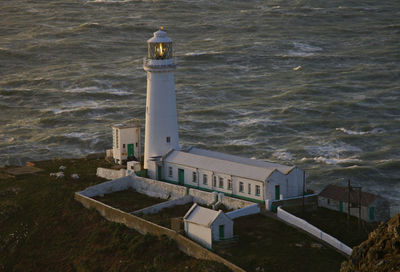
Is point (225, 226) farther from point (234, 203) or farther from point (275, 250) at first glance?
point (234, 203)

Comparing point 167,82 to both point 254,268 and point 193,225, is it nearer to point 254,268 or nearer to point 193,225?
point 193,225

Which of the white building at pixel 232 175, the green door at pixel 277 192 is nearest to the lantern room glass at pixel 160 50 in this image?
Answer: the white building at pixel 232 175

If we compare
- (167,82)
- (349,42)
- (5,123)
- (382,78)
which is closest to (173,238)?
(167,82)

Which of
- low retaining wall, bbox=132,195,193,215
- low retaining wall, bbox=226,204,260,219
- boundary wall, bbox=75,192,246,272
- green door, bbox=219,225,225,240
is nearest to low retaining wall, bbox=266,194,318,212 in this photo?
low retaining wall, bbox=226,204,260,219

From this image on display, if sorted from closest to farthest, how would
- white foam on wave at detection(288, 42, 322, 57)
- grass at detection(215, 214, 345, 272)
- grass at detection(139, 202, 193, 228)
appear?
grass at detection(215, 214, 345, 272) → grass at detection(139, 202, 193, 228) → white foam on wave at detection(288, 42, 322, 57)

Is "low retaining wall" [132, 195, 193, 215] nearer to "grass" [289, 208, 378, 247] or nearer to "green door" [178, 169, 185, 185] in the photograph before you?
"green door" [178, 169, 185, 185]

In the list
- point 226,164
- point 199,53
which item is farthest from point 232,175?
point 199,53
